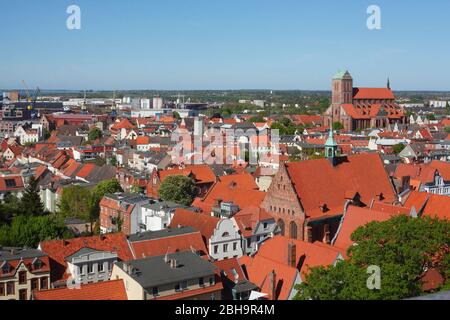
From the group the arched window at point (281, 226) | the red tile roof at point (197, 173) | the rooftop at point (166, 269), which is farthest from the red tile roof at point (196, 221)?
the red tile roof at point (197, 173)

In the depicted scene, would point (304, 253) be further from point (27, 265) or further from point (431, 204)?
point (27, 265)

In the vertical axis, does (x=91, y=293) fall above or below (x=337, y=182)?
below

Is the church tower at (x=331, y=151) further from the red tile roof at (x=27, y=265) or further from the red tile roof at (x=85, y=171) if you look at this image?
the red tile roof at (x=85, y=171)

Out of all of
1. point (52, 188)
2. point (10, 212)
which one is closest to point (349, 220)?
point (10, 212)

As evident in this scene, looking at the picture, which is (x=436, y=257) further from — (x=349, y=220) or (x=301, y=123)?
(x=301, y=123)

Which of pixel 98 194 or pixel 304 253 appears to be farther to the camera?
pixel 98 194

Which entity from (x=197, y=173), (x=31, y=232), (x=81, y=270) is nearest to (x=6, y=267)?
(x=81, y=270)
